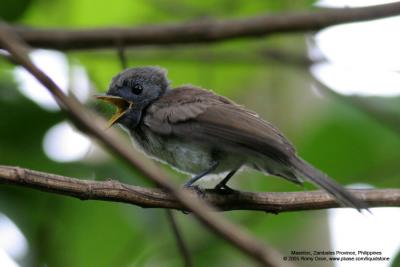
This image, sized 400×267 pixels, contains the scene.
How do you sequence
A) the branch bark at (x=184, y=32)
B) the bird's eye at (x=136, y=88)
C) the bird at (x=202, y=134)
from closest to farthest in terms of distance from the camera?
the bird at (x=202, y=134)
the bird's eye at (x=136, y=88)
the branch bark at (x=184, y=32)

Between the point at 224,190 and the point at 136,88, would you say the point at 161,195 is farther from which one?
the point at 136,88

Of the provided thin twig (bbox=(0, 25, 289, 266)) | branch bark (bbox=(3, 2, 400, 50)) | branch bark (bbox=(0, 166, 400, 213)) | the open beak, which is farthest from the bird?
thin twig (bbox=(0, 25, 289, 266))

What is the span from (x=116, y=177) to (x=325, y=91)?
183 cm

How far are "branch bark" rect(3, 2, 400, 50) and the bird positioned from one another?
363mm

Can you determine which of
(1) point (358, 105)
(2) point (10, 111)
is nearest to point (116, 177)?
(2) point (10, 111)

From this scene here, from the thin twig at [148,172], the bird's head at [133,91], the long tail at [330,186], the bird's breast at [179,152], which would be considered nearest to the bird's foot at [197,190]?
the bird's breast at [179,152]

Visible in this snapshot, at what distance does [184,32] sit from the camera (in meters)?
4.92

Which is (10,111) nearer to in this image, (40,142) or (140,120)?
(40,142)

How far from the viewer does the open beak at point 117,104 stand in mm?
4313

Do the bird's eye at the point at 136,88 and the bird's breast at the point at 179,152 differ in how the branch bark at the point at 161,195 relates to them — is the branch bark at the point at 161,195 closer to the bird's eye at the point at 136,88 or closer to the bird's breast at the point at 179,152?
the bird's breast at the point at 179,152

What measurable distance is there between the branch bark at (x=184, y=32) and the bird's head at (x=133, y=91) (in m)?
0.27

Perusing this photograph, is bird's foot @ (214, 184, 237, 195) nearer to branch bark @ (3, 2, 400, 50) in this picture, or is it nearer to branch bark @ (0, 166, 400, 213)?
branch bark @ (0, 166, 400, 213)

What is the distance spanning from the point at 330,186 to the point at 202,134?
920mm

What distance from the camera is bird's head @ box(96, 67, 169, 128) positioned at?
171 inches
